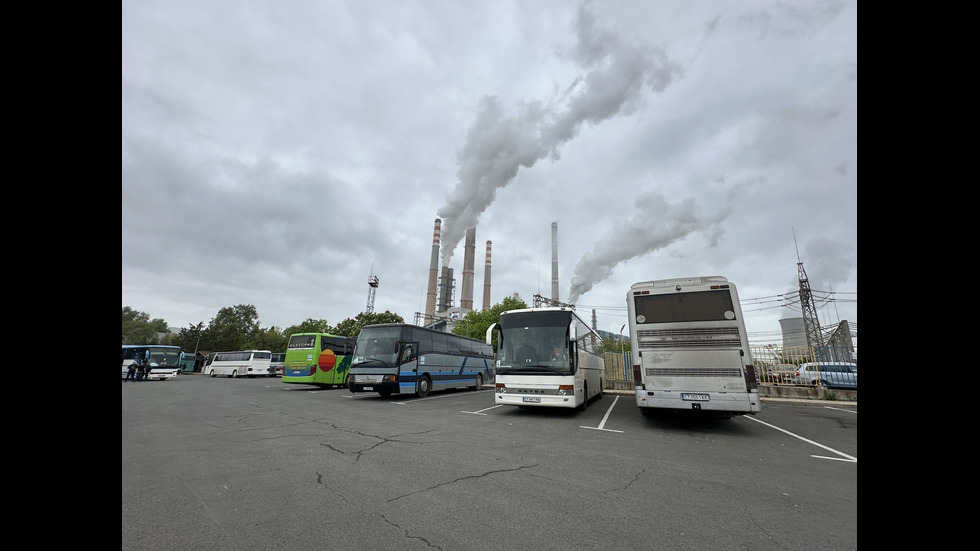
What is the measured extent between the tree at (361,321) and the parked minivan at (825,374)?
45116 millimetres

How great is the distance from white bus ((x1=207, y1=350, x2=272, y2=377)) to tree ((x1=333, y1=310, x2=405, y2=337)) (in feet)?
51.8

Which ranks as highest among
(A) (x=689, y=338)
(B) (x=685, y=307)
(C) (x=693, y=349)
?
(B) (x=685, y=307)

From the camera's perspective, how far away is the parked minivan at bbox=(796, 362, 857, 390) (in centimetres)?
1502

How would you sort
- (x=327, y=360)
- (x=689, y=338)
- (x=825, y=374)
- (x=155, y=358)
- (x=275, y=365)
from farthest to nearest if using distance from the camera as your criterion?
(x=275, y=365), (x=155, y=358), (x=327, y=360), (x=825, y=374), (x=689, y=338)

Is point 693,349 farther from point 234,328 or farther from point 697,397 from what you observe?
point 234,328

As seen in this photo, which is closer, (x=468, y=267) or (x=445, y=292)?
(x=468, y=267)

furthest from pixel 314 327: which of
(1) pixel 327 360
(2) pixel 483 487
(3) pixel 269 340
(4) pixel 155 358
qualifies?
(2) pixel 483 487

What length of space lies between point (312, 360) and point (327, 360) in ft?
2.57

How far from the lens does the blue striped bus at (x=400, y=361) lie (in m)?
14.5

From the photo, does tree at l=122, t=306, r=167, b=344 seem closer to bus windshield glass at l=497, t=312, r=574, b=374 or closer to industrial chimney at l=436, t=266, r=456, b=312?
industrial chimney at l=436, t=266, r=456, b=312

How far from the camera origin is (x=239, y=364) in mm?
36812

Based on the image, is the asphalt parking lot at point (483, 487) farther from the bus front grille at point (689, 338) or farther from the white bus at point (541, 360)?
the bus front grille at point (689, 338)
